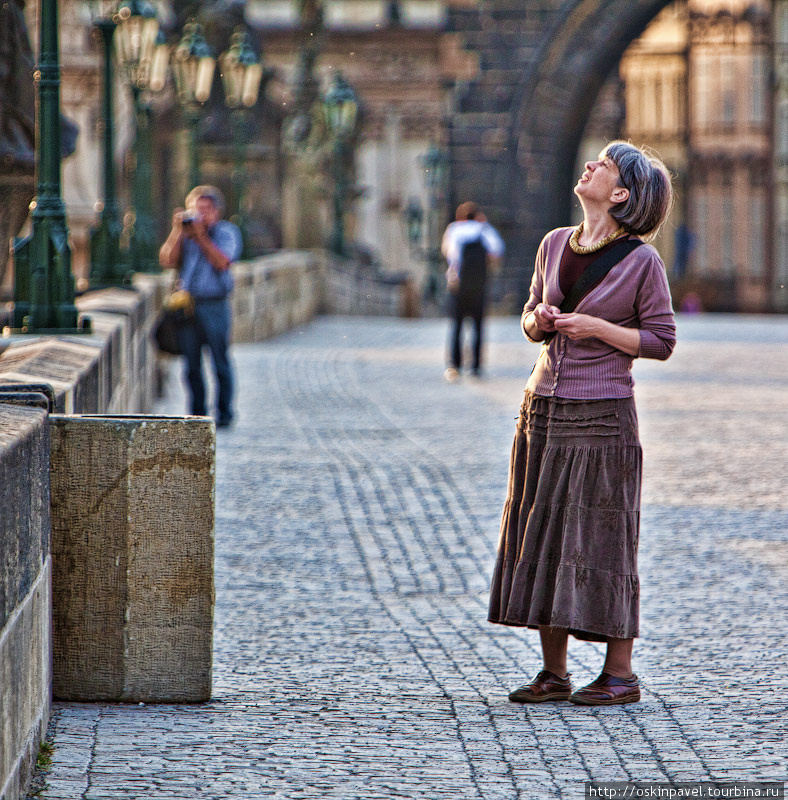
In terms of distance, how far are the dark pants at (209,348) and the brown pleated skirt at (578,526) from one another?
6907mm

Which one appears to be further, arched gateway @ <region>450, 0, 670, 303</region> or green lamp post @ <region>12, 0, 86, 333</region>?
arched gateway @ <region>450, 0, 670, 303</region>

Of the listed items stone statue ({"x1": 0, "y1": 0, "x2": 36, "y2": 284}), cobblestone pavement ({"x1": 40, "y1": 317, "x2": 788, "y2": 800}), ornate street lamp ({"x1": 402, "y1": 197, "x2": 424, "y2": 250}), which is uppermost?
ornate street lamp ({"x1": 402, "y1": 197, "x2": 424, "y2": 250})

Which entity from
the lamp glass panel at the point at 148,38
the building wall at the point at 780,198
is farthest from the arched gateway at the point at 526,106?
the lamp glass panel at the point at 148,38

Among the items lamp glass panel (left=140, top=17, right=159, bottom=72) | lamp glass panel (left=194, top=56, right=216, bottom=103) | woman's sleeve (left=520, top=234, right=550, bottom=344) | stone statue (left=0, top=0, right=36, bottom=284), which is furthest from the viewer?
lamp glass panel (left=194, top=56, right=216, bottom=103)

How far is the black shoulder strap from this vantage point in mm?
5070

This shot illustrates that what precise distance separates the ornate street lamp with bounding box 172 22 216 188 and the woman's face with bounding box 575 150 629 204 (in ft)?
42.5

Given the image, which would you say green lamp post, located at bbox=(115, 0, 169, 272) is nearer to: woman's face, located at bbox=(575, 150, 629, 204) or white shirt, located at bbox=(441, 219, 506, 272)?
white shirt, located at bbox=(441, 219, 506, 272)

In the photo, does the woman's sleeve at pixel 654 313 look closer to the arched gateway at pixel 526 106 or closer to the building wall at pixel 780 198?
the arched gateway at pixel 526 106

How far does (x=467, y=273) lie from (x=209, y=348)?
475 centimetres

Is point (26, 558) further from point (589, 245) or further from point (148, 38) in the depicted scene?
point (148, 38)

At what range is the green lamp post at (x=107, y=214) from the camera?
12641 millimetres

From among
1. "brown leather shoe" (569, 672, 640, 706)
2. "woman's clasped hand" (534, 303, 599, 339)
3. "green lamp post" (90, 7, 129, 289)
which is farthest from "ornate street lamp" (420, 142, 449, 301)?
"brown leather shoe" (569, 672, 640, 706)

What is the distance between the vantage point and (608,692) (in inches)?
199

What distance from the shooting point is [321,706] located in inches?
198
